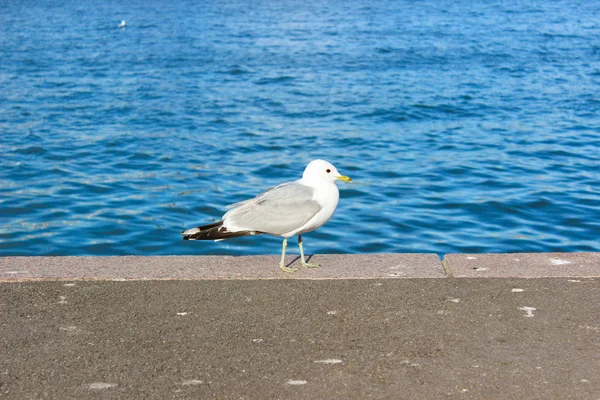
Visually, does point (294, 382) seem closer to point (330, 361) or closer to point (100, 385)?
point (330, 361)

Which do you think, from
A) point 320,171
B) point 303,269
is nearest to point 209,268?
point 303,269

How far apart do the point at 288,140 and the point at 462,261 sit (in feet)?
31.6

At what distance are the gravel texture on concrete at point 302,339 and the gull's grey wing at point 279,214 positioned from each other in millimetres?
559

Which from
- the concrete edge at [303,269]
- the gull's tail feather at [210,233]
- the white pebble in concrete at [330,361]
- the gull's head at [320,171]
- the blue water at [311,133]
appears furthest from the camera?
the blue water at [311,133]

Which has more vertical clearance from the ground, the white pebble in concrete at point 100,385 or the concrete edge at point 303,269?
the white pebble in concrete at point 100,385

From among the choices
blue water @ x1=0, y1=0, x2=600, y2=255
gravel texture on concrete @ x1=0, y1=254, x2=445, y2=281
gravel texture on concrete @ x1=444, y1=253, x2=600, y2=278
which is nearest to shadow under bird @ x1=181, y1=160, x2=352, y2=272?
gravel texture on concrete @ x1=0, y1=254, x2=445, y2=281

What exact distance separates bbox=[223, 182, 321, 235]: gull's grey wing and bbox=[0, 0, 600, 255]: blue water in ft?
12.7

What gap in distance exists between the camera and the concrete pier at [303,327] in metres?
3.82

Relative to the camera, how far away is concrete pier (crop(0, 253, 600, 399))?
3816 millimetres

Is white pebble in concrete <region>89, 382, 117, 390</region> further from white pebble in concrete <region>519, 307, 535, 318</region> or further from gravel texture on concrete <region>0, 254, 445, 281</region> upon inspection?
white pebble in concrete <region>519, 307, 535, 318</region>

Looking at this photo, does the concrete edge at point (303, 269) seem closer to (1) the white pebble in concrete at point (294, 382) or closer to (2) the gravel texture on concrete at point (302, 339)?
(2) the gravel texture on concrete at point (302, 339)

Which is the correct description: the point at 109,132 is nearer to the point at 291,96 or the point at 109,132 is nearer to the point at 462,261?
the point at 291,96

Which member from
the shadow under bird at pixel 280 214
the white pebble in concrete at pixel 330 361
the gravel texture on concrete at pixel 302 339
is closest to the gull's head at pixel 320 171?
the shadow under bird at pixel 280 214

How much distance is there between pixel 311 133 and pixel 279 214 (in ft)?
32.0
